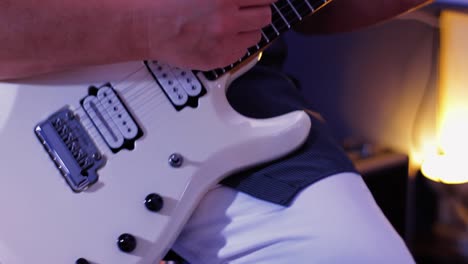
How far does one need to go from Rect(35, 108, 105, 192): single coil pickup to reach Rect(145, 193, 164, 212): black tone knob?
67mm

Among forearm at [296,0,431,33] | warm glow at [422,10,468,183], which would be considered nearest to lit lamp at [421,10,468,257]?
warm glow at [422,10,468,183]

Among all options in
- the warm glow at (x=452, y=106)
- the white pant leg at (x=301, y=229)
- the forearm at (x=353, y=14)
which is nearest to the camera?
the white pant leg at (x=301, y=229)

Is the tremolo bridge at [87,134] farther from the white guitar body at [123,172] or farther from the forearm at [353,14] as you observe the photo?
the forearm at [353,14]

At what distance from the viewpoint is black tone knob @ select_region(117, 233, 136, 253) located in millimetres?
795

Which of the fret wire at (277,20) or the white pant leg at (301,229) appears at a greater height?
the fret wire at (277,20)

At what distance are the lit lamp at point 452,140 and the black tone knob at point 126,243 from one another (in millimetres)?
686

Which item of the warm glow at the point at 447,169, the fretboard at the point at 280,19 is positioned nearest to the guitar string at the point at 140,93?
the fretboard at the point at 280,19

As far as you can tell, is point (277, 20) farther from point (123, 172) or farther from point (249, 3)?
point (123, 172)

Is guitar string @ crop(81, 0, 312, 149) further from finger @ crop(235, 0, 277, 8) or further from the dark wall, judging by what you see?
the dark wall

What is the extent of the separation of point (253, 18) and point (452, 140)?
0.66m

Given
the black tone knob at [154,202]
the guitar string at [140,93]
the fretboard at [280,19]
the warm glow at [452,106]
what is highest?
the guitar string at [140,93]

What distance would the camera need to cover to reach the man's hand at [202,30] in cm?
79

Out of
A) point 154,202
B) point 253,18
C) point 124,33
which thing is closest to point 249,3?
point 253,18

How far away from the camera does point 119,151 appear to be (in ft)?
2.71
